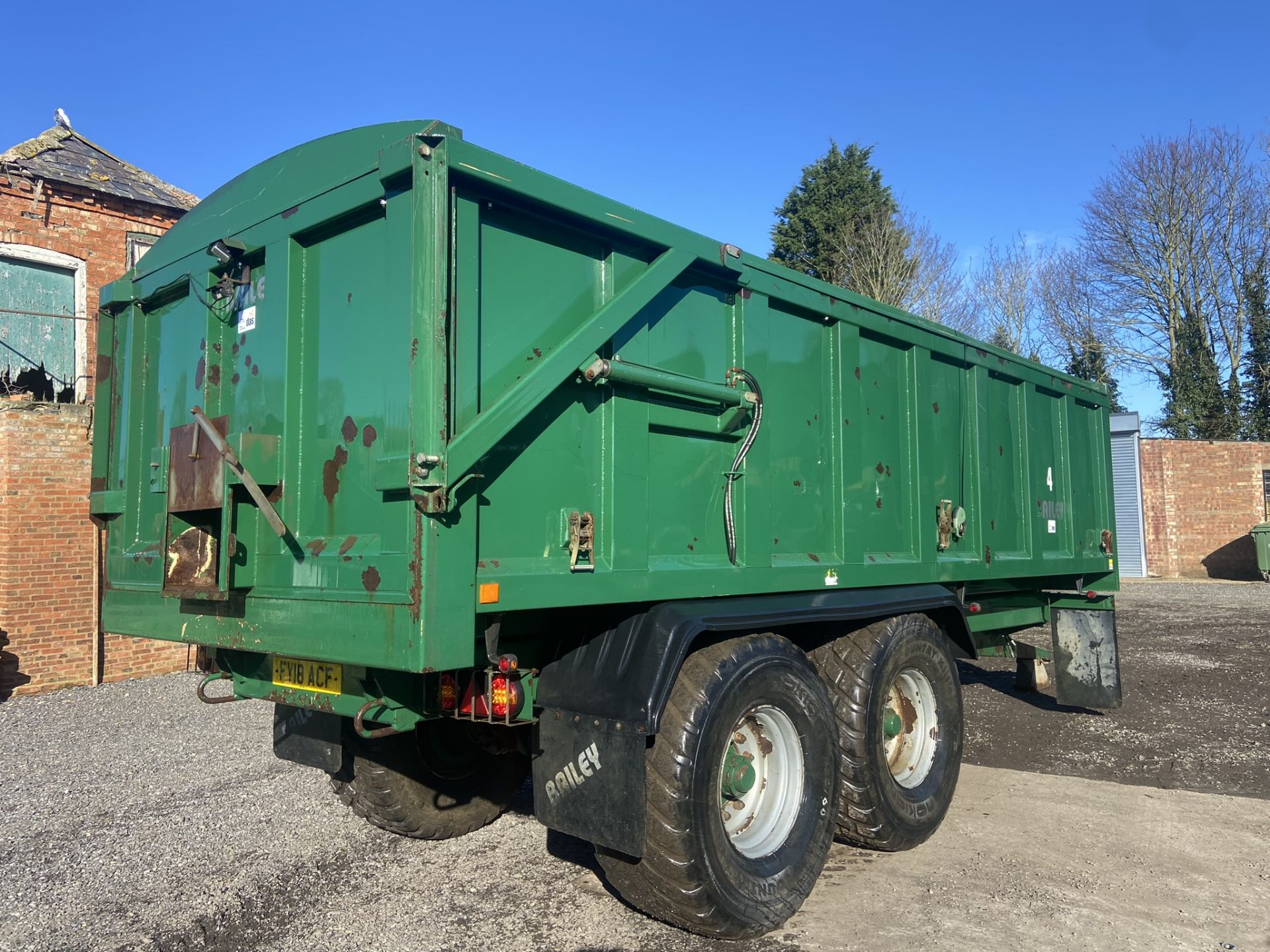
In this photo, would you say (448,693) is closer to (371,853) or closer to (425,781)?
(425,781)

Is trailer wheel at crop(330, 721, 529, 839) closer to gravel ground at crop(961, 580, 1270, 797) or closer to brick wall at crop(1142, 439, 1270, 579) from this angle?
gravel ground at crop(961, 580, 1270, 797)

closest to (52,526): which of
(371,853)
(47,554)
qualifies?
(47,554)

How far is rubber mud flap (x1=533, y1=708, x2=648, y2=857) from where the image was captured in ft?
10.5

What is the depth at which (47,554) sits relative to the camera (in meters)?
9.09

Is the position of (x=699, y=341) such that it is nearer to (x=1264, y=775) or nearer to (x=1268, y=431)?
(x=1264, y=775)

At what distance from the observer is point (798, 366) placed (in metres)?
4.58

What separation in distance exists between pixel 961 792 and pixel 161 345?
517 cm

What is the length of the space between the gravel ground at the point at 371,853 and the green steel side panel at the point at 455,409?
47.2 inches

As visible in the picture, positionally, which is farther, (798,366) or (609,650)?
(798,366)

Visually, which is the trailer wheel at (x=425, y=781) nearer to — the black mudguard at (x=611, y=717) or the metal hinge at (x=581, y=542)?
the black mudguard at (x=611, y=717)

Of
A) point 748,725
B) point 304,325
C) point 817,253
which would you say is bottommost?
point 748,725

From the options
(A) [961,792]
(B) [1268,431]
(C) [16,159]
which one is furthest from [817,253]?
(A) [961,792]

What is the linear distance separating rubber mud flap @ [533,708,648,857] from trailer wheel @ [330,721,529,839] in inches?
45.4

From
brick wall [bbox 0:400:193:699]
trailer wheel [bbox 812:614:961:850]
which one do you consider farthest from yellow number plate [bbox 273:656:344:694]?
brick wall [bbox 0:400:193:699]
